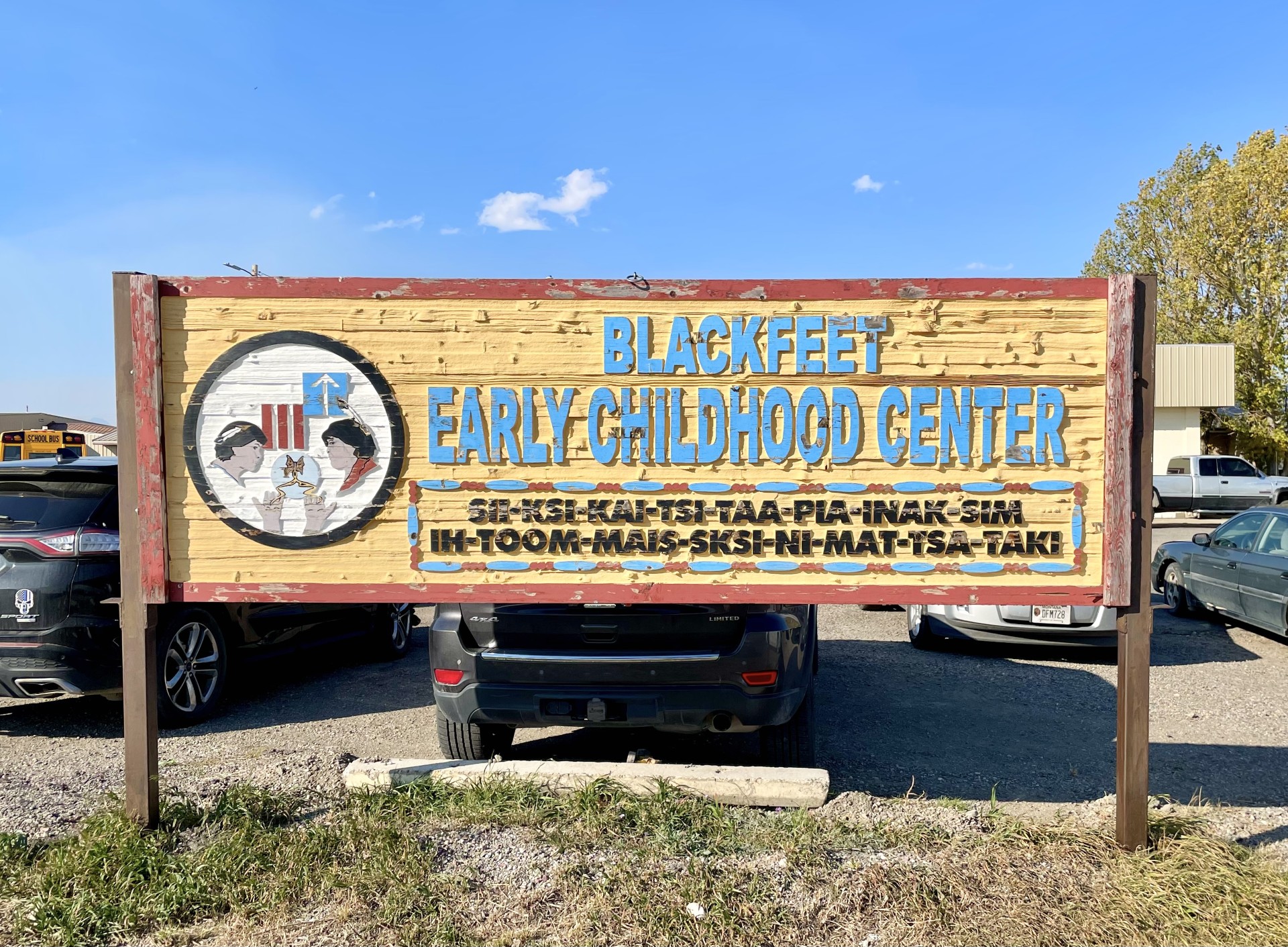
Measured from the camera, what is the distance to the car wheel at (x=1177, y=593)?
31.9ft

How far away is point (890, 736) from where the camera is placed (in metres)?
5.33

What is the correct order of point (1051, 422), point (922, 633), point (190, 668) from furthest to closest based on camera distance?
point (922, 633) < point (190, 668) < point (1051, 422)

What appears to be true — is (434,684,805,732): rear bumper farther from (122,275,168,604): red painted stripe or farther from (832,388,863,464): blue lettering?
(122,275,168,604): red painted stripe

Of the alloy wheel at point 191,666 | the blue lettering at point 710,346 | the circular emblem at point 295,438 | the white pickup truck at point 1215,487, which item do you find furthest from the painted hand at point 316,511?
the white pickup truck at point 1215,487

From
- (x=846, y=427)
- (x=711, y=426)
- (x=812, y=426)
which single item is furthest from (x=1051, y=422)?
(x=711, y=426)

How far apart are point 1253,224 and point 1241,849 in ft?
A: 98.6

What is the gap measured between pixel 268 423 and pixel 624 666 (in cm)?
193

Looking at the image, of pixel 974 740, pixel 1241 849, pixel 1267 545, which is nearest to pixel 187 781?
pixel 974 740

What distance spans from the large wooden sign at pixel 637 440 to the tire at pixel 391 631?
3.80 metres

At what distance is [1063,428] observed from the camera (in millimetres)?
3621

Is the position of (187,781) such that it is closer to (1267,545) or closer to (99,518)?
(99,518)

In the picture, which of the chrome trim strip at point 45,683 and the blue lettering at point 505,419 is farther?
the chrome trim strip at point 45,683

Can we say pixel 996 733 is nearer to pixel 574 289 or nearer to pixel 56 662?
pixel 574 289

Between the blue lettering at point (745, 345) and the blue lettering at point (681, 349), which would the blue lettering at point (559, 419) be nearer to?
the blue lettering at point (681, 349)
